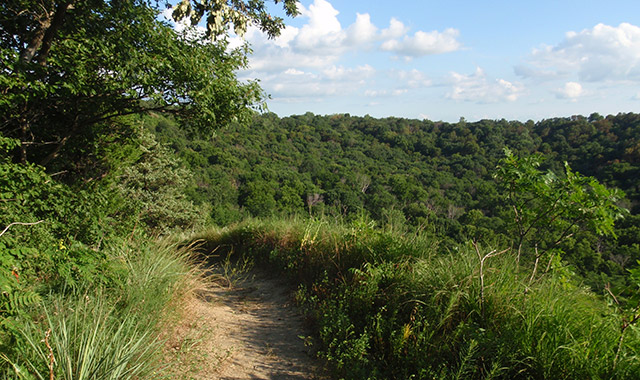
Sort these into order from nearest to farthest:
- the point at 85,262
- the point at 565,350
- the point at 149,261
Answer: the point at 565,350, the point at 85,262, the point at 149,261

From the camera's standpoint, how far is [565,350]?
8.38ft

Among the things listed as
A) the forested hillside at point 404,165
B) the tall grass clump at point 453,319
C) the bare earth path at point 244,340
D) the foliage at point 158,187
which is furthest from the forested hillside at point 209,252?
the forested hillside at point 404,165

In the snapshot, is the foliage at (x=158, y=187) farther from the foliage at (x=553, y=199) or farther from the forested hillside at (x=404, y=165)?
the foliage at (x=553, y=199)

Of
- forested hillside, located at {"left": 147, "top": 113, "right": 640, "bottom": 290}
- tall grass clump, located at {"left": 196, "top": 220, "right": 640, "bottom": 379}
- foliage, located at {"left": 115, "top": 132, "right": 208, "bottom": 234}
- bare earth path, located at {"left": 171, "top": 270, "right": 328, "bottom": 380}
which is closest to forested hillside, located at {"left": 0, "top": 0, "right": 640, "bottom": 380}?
tall grass clump, located at {"left": 196, "top": 220, "right": 640, "bottom": 379}

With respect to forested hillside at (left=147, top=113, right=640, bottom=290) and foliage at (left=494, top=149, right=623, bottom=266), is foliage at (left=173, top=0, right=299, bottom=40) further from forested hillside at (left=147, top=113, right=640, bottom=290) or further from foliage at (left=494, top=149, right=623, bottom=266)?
forested hillside at (left=147, top=113, right=640, bottom=290)

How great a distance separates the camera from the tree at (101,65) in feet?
15.6

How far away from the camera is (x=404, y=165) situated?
5369 cm

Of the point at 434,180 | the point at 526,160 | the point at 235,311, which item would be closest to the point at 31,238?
the point at 235,311

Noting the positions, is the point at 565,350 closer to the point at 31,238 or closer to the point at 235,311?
the point at 235,311

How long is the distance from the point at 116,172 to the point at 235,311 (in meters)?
4.60

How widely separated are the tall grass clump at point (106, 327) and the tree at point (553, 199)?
3314mm

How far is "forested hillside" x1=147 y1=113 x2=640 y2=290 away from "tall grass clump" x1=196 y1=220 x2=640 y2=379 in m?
12.1

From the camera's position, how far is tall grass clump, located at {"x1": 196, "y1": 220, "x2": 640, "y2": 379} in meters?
2.57

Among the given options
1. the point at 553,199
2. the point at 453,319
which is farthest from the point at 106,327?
the point at 553,199
